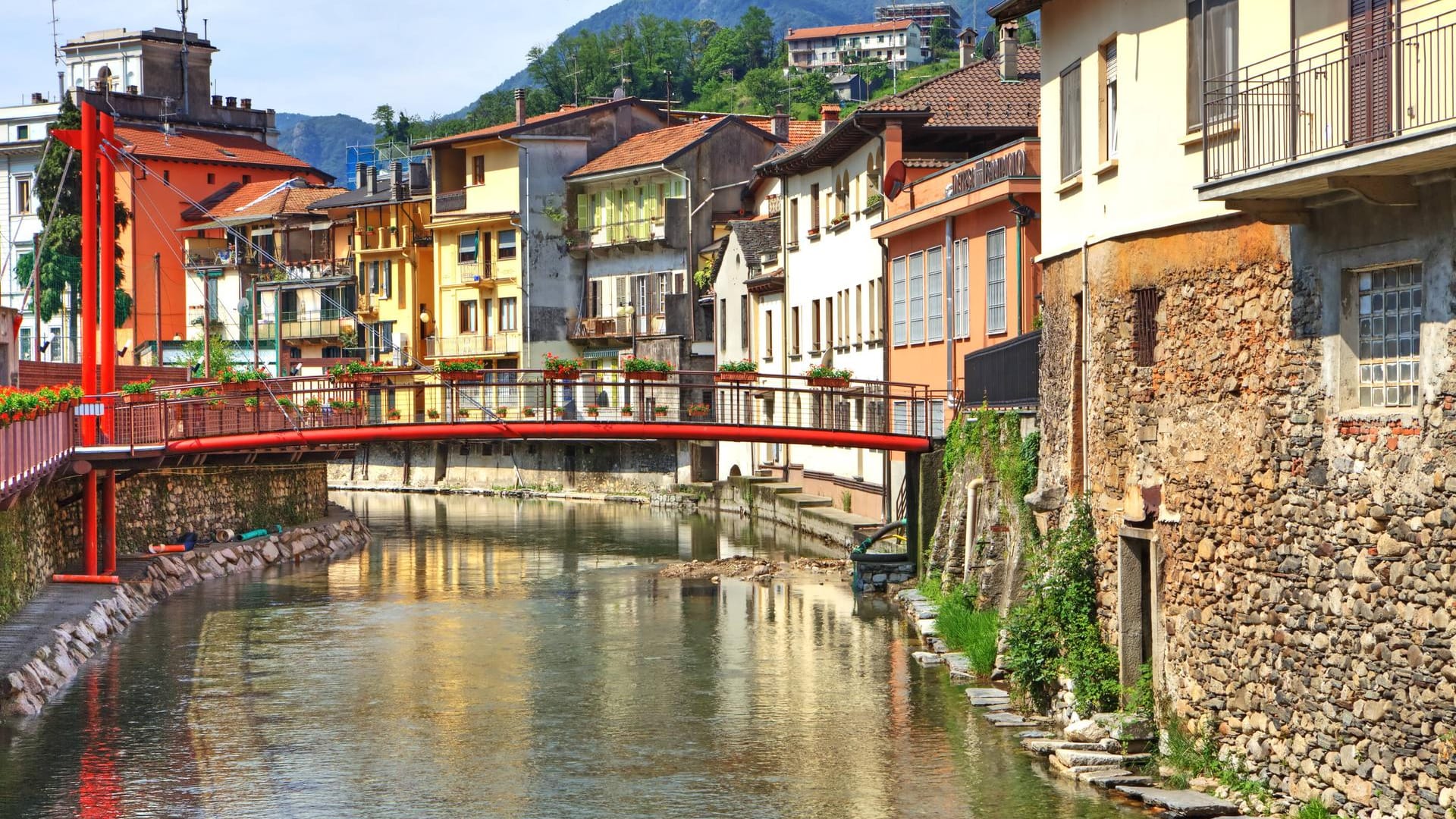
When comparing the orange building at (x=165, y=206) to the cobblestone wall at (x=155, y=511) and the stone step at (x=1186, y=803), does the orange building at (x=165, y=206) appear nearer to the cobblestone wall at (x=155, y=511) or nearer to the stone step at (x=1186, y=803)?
the cobblestone wall at (x=155, y=511)

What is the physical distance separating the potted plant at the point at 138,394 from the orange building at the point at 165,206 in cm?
5185

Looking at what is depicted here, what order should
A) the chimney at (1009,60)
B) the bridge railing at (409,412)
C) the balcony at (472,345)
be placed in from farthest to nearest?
the balcony at (472,345), the chimney at (1009,60), the bridge railing at (409,412)

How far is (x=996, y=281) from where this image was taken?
3619cm

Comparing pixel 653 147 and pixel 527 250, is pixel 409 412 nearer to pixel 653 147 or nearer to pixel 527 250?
pixel 653 147

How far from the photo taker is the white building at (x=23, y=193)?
9956 cm

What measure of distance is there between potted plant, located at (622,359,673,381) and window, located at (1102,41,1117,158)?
17823mm

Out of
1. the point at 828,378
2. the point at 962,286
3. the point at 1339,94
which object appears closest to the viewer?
the point at 1339,94

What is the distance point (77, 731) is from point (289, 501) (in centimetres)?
2894

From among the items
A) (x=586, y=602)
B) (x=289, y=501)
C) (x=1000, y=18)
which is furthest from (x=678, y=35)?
(x=1000, y=18)

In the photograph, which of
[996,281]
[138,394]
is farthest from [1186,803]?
[138,394]

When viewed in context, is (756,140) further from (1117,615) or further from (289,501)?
(1117,615)

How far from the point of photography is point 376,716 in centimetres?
2539

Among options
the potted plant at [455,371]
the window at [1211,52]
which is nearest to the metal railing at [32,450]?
the potted plant at [455,371]

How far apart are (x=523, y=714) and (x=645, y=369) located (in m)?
15.0
